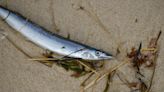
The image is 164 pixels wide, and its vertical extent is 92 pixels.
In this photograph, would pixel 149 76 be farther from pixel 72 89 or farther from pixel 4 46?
pixel 4 46

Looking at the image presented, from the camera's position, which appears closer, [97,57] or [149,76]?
[97,57]

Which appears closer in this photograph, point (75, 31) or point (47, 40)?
point (47, 40)

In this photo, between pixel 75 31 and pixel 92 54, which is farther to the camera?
pixel 75 31

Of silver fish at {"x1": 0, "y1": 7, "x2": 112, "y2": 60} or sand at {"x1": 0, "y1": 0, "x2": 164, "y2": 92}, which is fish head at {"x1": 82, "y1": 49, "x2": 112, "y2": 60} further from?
sand at {"x1": 0, "y1": 0, "x2": 164, "y2": 92}

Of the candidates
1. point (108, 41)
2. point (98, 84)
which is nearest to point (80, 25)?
point (108, 41)

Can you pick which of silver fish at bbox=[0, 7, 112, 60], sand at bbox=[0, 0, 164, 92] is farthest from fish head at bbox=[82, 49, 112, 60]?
sand at bbox=[0, 0, 164, 92]

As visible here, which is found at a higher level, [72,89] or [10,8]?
[10,8]

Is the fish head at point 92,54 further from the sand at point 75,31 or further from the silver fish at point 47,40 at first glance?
the sand at point 75,31

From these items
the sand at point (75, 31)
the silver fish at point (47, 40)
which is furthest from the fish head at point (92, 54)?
the sand at point (75, 31)
